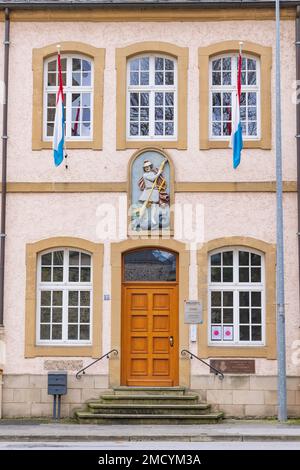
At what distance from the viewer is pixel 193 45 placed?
65.5 ft

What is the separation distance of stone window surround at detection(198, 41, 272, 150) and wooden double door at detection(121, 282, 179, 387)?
330 centimetres

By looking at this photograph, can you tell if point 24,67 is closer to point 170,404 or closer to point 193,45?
point 193,45

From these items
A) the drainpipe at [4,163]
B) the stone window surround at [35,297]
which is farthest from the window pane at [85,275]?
the drainpipe at [4,163]

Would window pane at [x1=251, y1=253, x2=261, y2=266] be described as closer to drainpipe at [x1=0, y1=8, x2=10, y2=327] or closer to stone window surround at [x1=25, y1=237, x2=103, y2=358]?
stone window surround at [x1=25, y1=237, x2=103, y2=358]

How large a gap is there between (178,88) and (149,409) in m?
6.89

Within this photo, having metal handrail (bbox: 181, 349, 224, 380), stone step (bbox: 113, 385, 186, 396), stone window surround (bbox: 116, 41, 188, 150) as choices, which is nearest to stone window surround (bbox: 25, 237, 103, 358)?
stone step (bbox: 113, 385, 186, 396)

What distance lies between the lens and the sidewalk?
16438mm

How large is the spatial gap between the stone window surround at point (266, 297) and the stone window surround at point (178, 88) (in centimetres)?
228

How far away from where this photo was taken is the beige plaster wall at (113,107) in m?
19.7

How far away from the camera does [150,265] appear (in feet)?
65.2

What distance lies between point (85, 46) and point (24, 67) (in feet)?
4.62

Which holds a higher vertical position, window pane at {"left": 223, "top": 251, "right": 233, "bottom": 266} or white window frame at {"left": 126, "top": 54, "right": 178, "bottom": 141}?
white window frame at {"left": 126, "top": 54, "right": 178, "bottom": 141}

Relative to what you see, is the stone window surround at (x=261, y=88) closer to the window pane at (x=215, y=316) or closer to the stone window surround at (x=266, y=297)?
the stone window surround at (x=266, y=297)

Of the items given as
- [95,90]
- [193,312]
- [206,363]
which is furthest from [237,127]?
[206,363]
